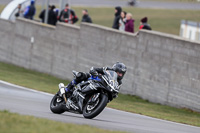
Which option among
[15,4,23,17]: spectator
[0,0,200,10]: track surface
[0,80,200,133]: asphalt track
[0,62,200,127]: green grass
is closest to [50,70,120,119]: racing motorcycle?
[0,80,200,133]: asphalt track

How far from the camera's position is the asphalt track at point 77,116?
10.4 meters

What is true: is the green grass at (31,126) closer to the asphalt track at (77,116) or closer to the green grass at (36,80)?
the asphalt track at (77,116)

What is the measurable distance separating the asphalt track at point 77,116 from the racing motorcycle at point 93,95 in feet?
0.67

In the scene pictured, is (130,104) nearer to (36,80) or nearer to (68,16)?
(36,80)

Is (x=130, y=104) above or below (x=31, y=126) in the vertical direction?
below

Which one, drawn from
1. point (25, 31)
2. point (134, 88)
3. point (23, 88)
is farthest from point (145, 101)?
point (25, 31)

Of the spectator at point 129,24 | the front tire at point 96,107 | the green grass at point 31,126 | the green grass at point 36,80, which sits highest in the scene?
the spectator at point 129,24

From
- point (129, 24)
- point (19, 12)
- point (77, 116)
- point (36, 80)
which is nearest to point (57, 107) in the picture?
point (77, 116)

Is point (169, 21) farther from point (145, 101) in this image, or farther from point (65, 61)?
point (145, 101)

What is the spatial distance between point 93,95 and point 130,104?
665 centimetres

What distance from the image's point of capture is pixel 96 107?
10477mm

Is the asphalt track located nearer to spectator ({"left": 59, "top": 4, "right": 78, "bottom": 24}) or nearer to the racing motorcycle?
the racing motorcycle

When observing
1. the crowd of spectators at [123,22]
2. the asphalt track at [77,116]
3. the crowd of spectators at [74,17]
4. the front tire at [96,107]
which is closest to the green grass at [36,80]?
the asphalt track at [77,116]

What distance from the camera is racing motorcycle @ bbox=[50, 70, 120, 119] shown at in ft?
34.5
